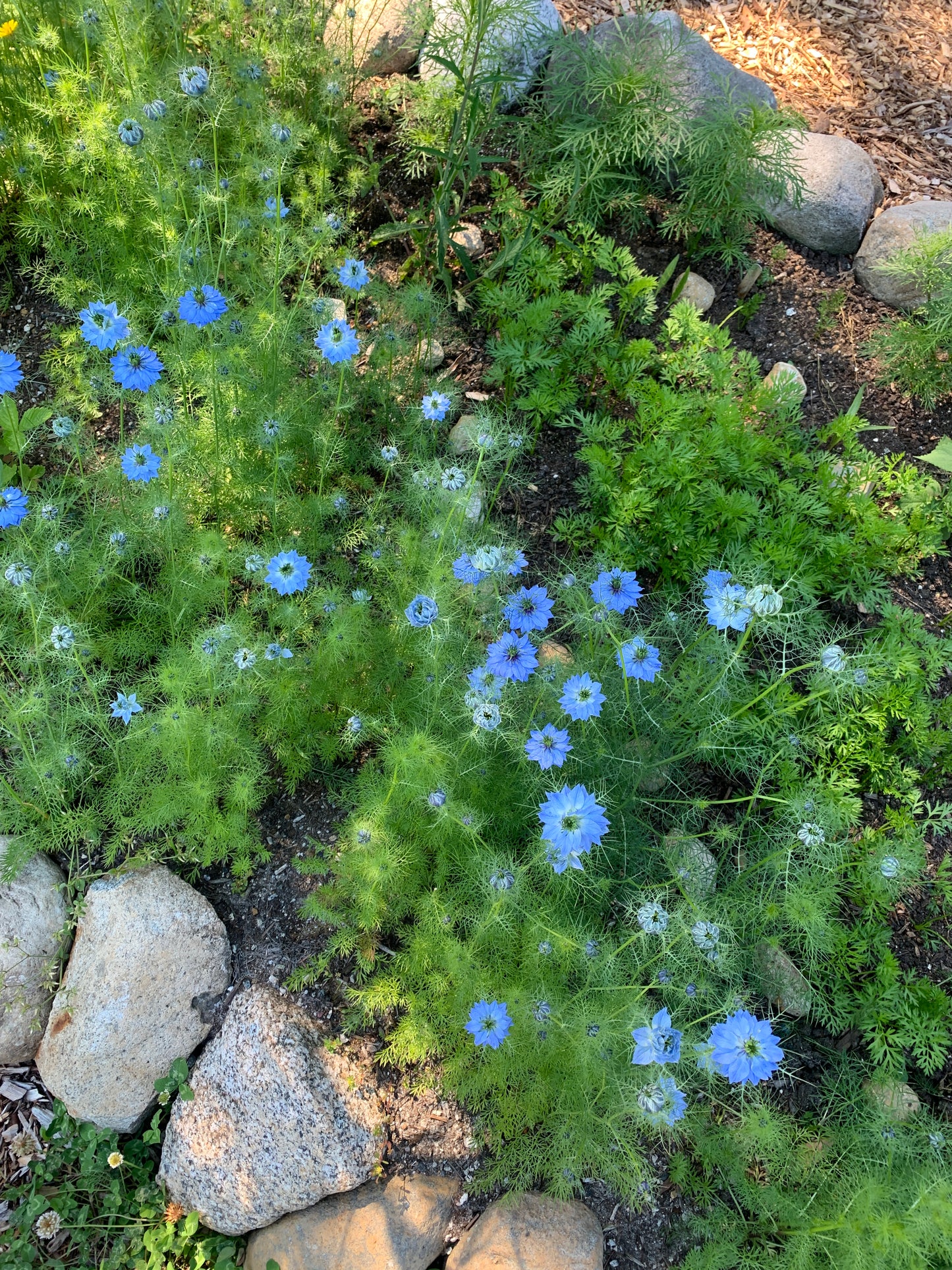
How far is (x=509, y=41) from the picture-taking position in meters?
4.20

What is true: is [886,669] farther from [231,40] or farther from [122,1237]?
[231,40]

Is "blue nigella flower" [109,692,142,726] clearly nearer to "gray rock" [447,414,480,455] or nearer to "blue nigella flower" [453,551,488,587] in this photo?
"blue nigella flower" [453,551,488,587]

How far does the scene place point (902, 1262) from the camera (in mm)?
2111

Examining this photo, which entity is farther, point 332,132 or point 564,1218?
point 332,132

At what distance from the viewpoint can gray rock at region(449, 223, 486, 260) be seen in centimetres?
407

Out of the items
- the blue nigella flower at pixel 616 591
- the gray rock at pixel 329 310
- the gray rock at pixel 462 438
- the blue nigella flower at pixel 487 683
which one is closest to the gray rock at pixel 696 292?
the gray rock at pixel 462 438

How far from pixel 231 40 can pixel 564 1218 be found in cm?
458

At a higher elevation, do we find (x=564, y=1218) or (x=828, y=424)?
(x=828, y=424)

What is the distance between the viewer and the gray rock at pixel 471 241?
13.4ft

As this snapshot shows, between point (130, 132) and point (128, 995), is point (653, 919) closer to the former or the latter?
point (128, 995)

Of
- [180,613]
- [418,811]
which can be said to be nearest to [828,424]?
[418,811]

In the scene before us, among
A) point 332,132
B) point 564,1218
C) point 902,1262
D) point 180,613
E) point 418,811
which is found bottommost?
point 564,1218

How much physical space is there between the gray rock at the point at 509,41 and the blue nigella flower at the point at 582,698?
2863 millimetres

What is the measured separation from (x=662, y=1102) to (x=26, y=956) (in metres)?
1.74
